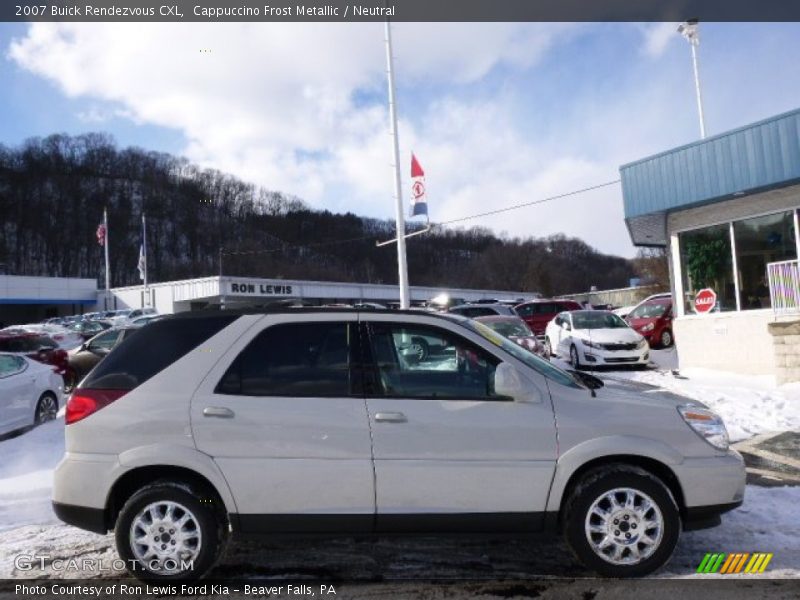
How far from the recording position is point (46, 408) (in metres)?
9.83

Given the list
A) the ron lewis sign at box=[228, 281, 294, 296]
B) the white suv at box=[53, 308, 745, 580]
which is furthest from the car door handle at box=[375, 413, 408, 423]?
the ron lewis sign at box=[228, 281, 294, 296]

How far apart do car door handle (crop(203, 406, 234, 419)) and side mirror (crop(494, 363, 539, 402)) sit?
64.5 inches

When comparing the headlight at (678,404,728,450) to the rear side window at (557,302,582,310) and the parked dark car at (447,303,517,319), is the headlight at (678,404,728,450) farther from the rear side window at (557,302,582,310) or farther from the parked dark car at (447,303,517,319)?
the rear side window at (557,302,582,310)

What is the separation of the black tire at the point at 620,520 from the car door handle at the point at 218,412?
215 cm

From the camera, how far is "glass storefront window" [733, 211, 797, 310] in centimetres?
1200

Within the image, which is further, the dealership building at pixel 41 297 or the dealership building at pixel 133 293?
the dealership building at pixel 41 297

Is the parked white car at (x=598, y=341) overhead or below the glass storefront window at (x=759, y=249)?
below

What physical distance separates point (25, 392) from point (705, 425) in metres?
9.00

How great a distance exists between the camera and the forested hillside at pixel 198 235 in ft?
357

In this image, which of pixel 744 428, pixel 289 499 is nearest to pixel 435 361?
pixel 289 499

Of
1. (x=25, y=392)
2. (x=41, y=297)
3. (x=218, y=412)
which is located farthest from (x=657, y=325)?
(x=41, y=297)

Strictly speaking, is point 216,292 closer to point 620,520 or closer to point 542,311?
point 542,311

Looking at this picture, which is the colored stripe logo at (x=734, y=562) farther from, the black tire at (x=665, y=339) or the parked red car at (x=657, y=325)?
the black tire at (x=665, y=339)

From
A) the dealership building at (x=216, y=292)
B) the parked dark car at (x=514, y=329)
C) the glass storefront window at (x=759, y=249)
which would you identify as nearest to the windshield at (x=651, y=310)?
the parked dark car at (x=514, y=329)
